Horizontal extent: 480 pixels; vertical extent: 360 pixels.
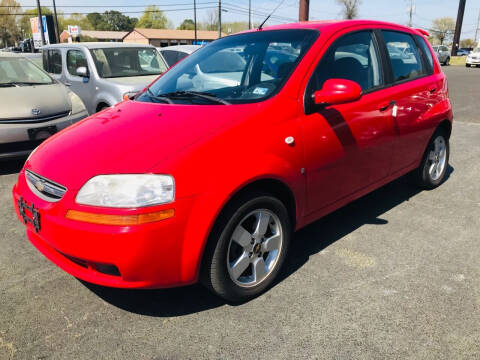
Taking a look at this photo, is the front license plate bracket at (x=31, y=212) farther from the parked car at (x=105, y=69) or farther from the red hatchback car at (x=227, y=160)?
the parked car at (x=105, y=69)

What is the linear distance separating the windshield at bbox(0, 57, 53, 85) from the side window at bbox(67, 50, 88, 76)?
1261 mm

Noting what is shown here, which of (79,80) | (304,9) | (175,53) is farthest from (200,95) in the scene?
(304,9)

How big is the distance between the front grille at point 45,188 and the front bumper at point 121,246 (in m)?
0.05

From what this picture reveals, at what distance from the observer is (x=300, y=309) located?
253 cm

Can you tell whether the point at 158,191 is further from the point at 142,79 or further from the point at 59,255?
the point at 142,79

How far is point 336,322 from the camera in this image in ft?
7.88

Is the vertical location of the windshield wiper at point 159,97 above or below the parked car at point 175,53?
above

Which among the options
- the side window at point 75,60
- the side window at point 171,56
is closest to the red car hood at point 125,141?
the side window at point 75,60

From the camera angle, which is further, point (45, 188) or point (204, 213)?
point (45, 188)

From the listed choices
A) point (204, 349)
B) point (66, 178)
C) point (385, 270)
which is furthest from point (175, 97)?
point (385, 270)

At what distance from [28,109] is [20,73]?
1286 mm

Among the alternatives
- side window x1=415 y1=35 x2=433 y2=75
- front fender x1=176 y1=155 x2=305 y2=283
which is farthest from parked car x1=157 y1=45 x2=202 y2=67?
front fender x1=176 y1=155 x2=305 y2=283

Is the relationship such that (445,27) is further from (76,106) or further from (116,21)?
(76,106)

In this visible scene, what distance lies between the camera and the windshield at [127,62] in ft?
24.3
